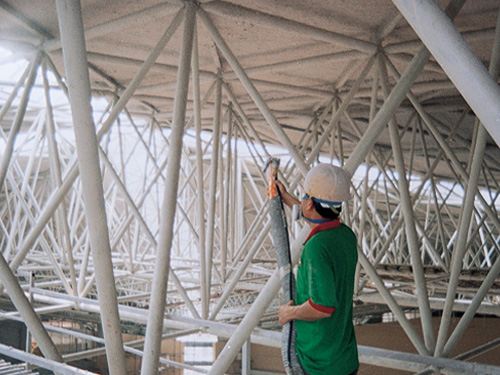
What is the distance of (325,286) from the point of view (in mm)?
4070

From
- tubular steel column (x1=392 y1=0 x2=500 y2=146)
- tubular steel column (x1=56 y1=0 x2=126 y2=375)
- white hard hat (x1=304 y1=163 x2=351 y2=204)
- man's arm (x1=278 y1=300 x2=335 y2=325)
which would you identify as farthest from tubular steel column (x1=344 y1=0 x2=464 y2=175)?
tubular steel column (x1=392 y1=0 x2=500 y2=146)

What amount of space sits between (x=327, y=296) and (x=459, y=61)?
1.86m

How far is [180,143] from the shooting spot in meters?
8.61

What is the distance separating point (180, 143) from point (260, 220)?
1198 cm

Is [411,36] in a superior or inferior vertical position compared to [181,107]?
superior

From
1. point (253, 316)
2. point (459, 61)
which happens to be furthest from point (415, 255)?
point (459, 61)

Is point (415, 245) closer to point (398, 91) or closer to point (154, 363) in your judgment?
point (398, 91)

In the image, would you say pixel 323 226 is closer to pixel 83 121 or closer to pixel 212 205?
pixel 83 121

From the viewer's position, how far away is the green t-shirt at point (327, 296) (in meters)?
4.08

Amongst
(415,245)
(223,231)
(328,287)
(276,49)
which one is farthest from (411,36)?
(328,287)

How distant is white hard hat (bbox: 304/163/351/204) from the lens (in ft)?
14.2

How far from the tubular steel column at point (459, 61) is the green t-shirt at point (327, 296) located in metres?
1.47

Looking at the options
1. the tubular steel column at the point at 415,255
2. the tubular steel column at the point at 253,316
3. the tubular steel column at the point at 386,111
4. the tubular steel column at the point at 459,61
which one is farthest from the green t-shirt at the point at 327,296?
the tubular steel column at the point at 415,255

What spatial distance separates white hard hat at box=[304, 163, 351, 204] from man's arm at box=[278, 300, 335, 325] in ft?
2.76
